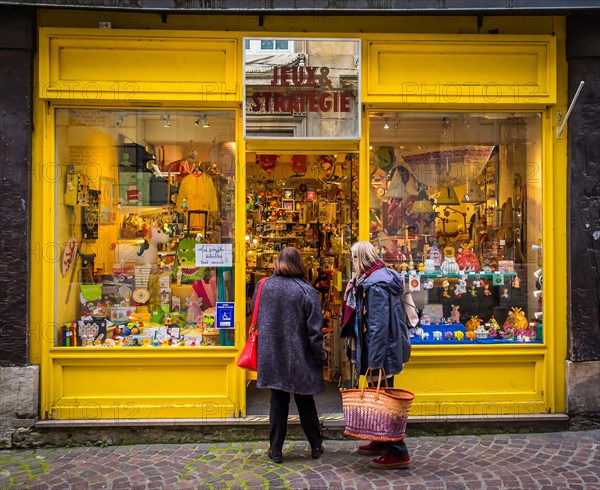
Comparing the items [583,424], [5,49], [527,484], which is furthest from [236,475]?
[5,49]

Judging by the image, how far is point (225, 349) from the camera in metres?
5.87

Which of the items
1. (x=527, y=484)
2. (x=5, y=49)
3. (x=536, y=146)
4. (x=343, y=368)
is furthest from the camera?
(x=343, y=368)

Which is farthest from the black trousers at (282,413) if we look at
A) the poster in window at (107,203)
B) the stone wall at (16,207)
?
the poster in window at (107,203)

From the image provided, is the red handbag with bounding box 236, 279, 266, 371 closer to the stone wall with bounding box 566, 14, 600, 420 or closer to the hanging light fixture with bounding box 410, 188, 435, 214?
the hanging light fixture with bounding box 410, 188, 435, 214

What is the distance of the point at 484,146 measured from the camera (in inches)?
253

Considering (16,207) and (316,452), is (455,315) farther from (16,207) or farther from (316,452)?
(16,207)

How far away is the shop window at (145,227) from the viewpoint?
19.8 ft

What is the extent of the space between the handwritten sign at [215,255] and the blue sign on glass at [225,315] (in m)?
0.41

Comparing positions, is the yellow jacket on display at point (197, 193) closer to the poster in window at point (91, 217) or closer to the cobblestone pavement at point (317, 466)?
the poster in window at point (91, 217)

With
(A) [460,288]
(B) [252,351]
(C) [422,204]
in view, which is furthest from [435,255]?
(B) [252,351]

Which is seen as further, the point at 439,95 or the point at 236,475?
the point at 439,95

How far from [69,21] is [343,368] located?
4.73 meters

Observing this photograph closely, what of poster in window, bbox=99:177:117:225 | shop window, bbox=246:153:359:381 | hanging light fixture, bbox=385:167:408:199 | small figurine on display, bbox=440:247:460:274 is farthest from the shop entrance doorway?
poster in window, bbox=99:177:117:225

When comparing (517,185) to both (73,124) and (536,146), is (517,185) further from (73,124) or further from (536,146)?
(73,124)
